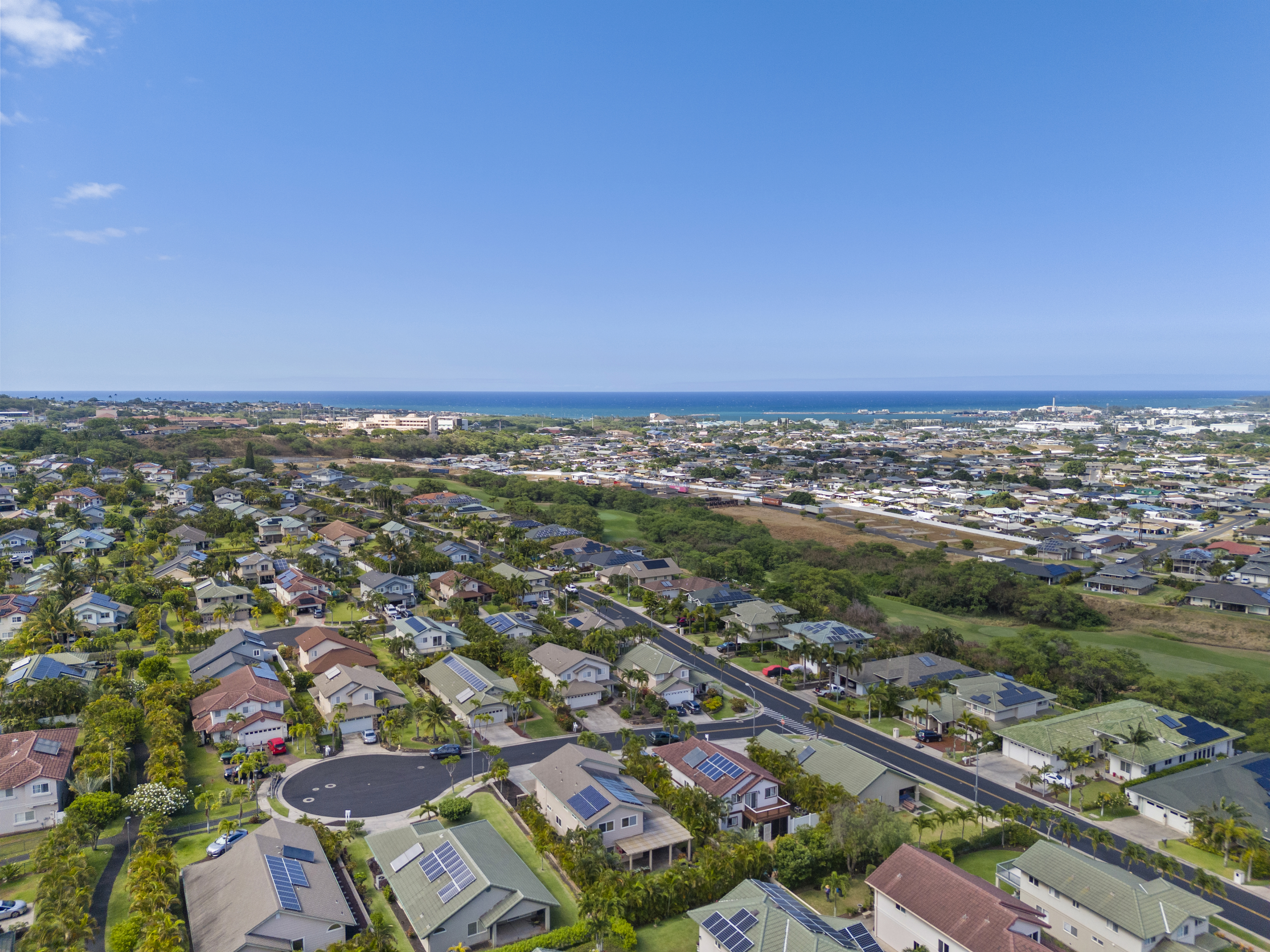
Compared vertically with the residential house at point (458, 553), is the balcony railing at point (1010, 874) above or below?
below

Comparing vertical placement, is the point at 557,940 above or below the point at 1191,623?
above

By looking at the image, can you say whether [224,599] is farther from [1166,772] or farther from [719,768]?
[1166,772]

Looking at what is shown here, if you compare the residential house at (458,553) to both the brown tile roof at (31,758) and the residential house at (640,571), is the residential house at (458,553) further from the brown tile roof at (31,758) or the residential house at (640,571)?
the brown tile roof at (31,758)

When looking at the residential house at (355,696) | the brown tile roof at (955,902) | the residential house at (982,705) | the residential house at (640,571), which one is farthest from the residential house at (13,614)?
the residential house at (982,705)

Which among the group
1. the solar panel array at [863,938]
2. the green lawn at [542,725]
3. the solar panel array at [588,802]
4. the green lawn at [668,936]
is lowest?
the green lawn at [542,725]

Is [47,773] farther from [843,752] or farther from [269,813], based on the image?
[843,752]

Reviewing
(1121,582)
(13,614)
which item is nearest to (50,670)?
(13,614)

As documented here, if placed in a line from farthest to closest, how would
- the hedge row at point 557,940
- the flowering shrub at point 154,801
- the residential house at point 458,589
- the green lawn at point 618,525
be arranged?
the green lawn at point 618,525 → the residential house at point 458,589 → the flowering shrub at point 154,801 → the hedge row at point 557,940
